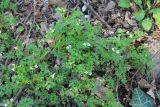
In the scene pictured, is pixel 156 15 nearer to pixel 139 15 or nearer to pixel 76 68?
pixel 139 15

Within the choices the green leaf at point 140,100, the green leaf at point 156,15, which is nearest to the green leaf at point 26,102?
the green leaf at point 140,100

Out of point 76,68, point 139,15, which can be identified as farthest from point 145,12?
point 76,68

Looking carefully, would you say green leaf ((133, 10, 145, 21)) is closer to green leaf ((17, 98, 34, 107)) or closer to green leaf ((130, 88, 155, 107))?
green leaf ((130, 88, 155, 107))

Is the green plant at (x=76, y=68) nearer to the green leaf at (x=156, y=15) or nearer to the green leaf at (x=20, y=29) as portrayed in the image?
the green leaf at (x=156, y=15)

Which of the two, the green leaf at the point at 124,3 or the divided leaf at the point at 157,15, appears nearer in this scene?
the divided leaf at the point at 157,15

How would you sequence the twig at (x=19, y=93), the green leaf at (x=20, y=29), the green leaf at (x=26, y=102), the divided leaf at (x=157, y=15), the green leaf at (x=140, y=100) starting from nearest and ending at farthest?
the green leaf at (x=26, y=102)
the green leaf at (x=140, y=100)
the twig at (x=19, y=93)
the divided leaf at (x=157, y=15)
the green leaf at (x=20, y=29)

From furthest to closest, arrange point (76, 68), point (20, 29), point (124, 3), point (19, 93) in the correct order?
1. point (20, 29)
2. point (124, 3)
3. point (19, 93)
4. point (76, 68)

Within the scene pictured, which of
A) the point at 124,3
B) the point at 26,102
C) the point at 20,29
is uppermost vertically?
the point at 124,3

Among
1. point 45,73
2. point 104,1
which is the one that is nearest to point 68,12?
point 104,1

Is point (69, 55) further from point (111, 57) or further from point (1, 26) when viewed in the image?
point (1, 26)
